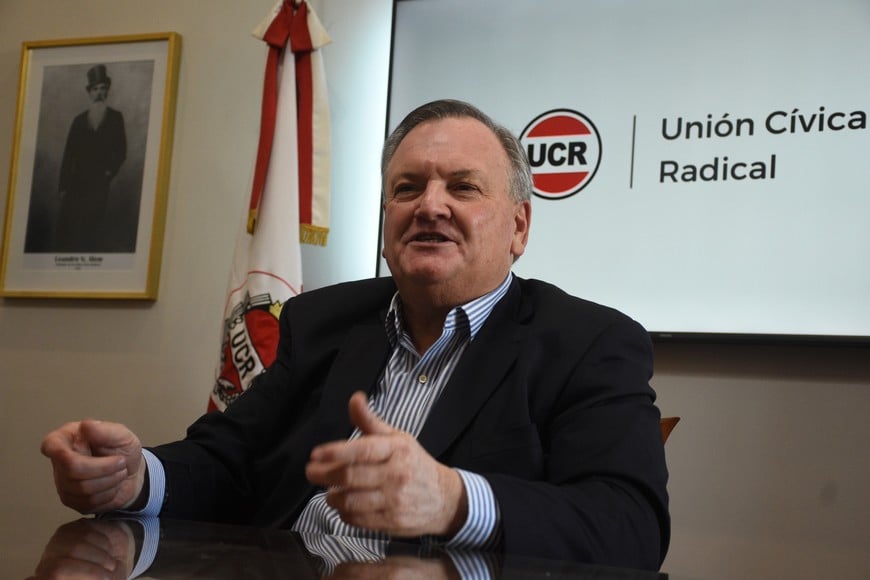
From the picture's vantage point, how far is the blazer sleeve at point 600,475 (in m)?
1.23

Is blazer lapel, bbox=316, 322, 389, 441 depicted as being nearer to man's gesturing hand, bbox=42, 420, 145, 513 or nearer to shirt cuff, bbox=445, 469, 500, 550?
man's gesturing hand, bbox=42, 420, 145, 513

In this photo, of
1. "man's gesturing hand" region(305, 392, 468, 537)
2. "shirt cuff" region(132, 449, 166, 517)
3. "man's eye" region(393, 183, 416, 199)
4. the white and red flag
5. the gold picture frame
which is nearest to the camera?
"man's gesturing hand" region(305, 392, 468, 537)

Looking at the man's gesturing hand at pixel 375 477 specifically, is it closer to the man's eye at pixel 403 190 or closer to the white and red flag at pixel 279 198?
the man's eye at pixel 403 190

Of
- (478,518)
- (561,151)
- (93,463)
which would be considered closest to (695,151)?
(561,151)

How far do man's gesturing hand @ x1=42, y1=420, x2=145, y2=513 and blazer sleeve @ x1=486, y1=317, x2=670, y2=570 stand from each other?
2.00 feet

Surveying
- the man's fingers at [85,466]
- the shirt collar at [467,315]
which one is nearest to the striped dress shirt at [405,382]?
the shirt collar at [467,315]

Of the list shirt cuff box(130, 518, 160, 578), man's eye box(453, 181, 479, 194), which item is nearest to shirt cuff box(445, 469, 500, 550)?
shirt cuff box(130, 518, 160, 578)

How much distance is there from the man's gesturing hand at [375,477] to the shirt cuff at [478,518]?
10 cm

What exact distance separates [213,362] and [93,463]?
224 centimetres

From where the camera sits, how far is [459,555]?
40.9 inches

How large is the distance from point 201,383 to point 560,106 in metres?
1.76

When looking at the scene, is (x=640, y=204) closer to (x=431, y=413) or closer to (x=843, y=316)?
(x=843, y=316)

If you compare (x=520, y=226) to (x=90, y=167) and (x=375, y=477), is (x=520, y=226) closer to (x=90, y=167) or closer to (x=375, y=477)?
(x=375, y=477)

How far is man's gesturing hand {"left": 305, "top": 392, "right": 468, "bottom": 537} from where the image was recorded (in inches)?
41.0
